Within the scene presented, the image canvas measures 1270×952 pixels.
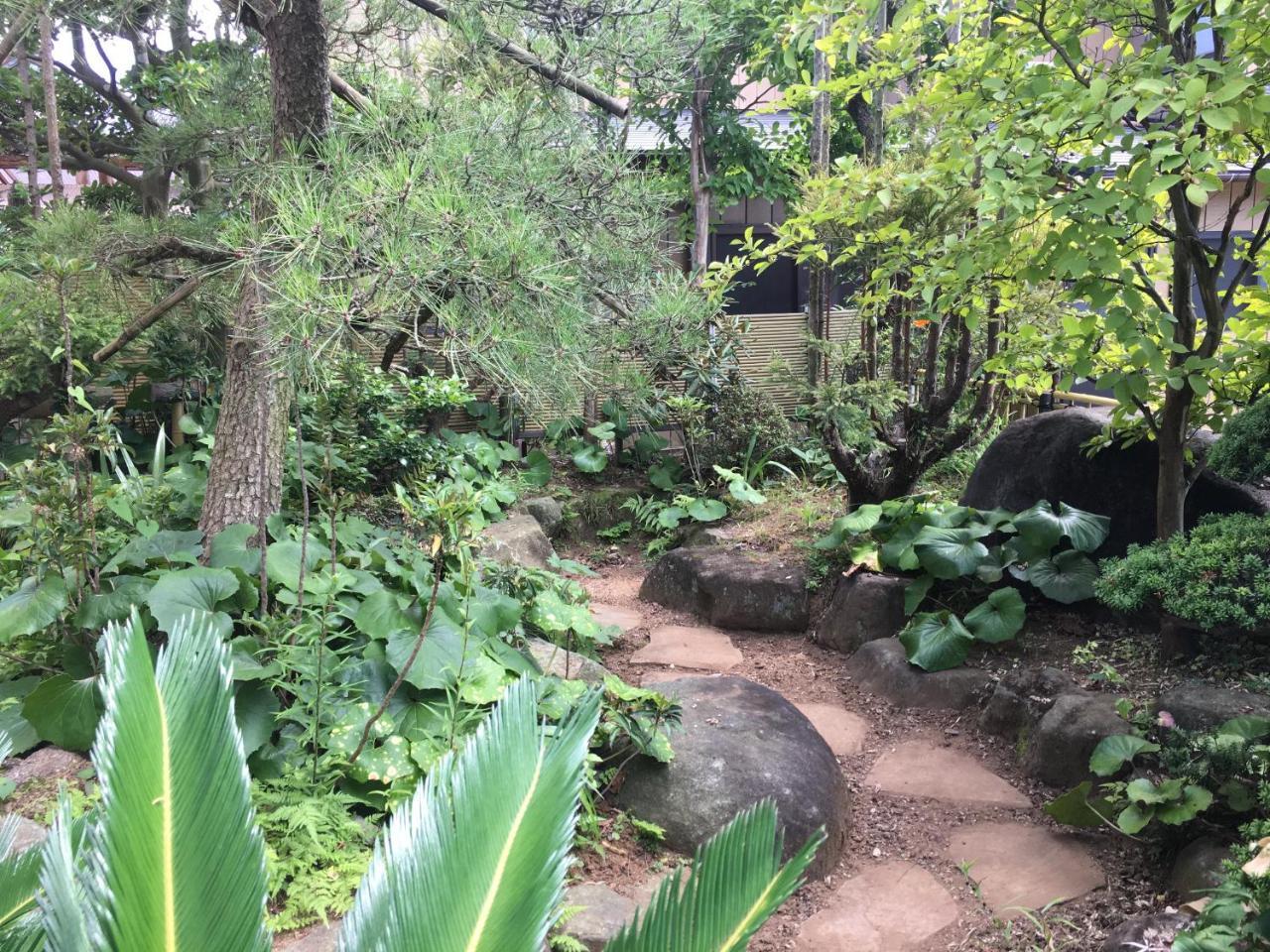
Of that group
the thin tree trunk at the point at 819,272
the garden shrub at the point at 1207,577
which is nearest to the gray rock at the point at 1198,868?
the garden shrub at the point at 1207,577

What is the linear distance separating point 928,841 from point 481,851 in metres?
2.72

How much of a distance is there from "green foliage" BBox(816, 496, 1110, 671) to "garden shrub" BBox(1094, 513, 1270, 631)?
0.86m

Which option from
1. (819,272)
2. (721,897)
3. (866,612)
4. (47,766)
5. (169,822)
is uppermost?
(819,272)

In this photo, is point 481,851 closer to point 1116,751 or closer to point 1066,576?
point 1116,751

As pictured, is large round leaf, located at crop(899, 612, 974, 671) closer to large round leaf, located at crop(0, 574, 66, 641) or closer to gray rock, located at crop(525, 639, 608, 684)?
gray rock, located at crop(525, 639, 608, 684)

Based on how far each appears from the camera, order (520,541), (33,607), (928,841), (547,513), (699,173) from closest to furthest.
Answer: (33,607), (928,841), (520,541), (547,513), (699,173)

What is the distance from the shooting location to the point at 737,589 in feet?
18.1

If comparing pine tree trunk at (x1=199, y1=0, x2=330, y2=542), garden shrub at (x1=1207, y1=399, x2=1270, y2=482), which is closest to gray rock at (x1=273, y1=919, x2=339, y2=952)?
pine tree trunk at (x1=199, y1=0, x2=330, y2=542)

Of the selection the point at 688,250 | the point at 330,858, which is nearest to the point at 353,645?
the point at 330,858

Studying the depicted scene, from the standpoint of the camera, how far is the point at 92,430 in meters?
3.32

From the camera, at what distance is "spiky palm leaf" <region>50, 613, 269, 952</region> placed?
89cm

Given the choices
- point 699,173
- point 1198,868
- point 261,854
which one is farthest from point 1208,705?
point 699,173

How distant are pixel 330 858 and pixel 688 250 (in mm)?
8588

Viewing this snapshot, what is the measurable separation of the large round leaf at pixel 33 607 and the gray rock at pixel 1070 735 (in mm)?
3532
